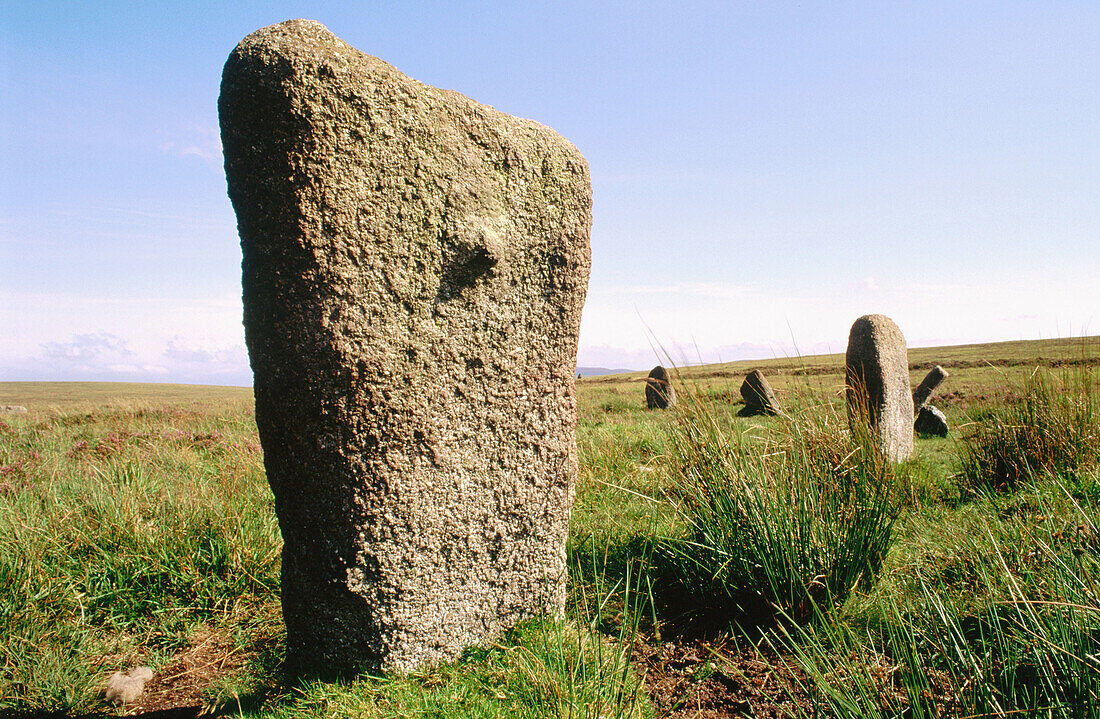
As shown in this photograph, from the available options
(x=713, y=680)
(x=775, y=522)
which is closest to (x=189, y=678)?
(x=713, y=680)

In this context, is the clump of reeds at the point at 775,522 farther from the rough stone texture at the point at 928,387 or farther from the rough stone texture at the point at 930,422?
the rough stone texture at the point at 928,387

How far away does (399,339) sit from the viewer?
8.17 ft

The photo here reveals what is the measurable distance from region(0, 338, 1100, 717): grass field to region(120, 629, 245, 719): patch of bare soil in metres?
0.01

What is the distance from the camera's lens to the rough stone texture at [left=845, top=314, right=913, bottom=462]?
24.3 feet

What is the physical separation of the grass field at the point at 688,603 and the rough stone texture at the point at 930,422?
6.02m

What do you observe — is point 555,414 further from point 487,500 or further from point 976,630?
point 976,630

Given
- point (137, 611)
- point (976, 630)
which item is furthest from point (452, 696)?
point (976, 630)

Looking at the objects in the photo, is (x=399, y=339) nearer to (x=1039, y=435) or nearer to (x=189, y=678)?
(x=189, y=678)

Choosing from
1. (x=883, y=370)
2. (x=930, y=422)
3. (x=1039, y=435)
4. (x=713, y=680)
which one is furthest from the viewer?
(x=930, y=422)

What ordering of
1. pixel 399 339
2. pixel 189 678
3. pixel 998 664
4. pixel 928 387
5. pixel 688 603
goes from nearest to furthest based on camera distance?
pixel 998 664 < pixel 399 339 < pixel 189 678 < pixel 688 603 < pixel 928 387

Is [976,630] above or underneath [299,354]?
underneath

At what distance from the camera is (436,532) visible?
2650mm

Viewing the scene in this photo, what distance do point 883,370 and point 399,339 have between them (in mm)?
6693

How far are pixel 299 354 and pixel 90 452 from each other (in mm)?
5261
